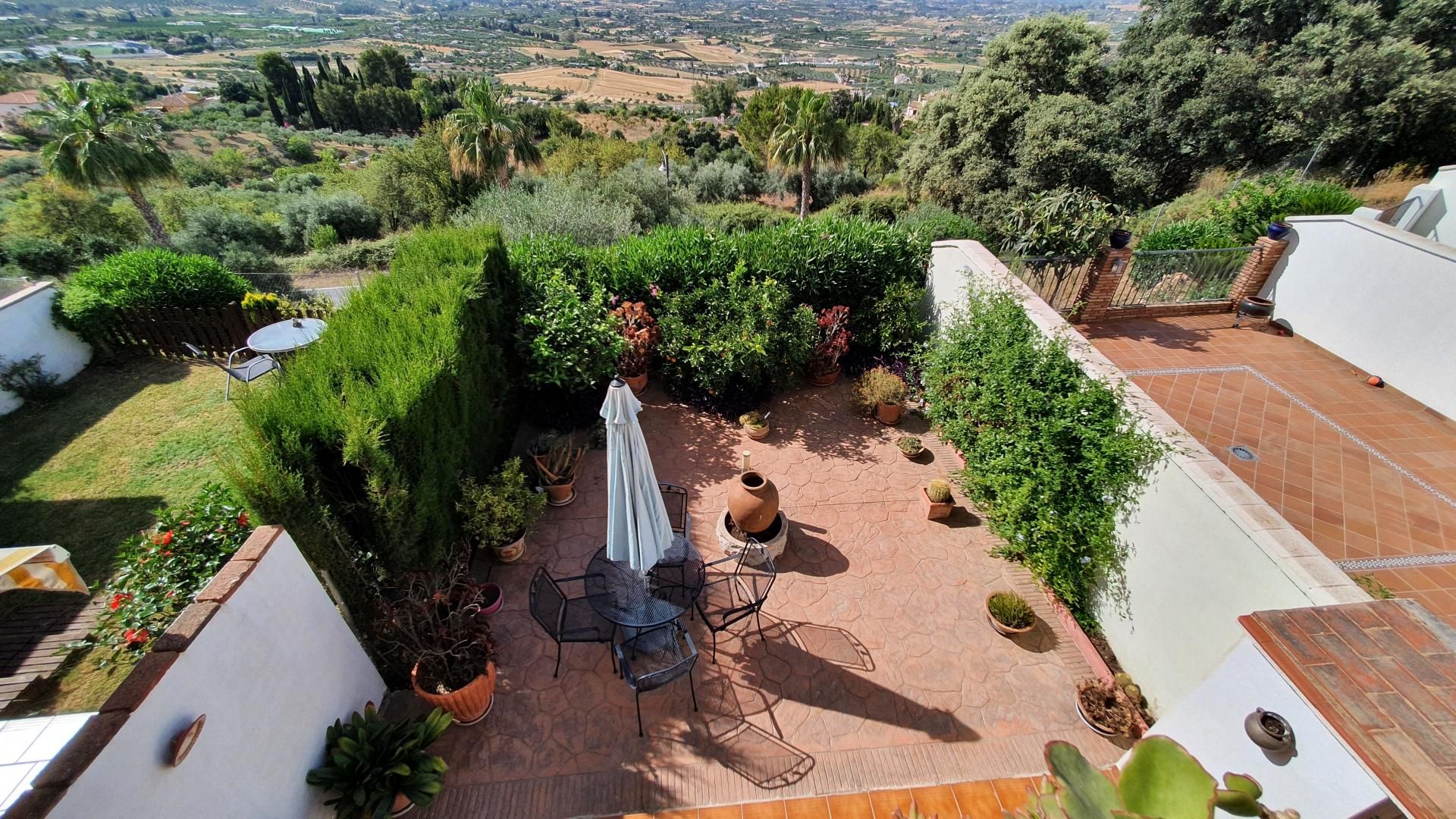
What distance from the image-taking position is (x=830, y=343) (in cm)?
946

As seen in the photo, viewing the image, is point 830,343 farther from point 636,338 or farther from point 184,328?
point 184,328

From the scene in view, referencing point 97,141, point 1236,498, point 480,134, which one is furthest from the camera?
point 480,134

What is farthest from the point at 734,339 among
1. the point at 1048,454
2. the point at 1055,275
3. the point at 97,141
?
the point at 97,141

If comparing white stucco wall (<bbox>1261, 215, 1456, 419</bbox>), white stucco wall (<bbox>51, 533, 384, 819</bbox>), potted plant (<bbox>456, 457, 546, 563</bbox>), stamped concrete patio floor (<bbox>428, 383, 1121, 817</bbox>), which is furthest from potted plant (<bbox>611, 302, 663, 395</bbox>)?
white stucco wall (<bbox>1261, 215, 1456, 419</bbox>)

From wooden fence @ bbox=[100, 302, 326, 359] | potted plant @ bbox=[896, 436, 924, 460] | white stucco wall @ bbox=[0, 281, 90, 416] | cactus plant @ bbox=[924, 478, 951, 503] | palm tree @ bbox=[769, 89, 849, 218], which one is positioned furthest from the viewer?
palm tree @ bbox=[769, 89, 849, 218]

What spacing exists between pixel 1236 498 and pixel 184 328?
51.5 ft

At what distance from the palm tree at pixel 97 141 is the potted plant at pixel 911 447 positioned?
21.3 m

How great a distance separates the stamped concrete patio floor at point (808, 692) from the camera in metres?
4.68

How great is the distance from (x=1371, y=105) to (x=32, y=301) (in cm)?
3650

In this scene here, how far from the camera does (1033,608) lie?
6.17m

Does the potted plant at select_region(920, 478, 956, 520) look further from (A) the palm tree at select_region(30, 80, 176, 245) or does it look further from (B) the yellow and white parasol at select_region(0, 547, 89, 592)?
(A) the palm tree at select_region(30, 80, 176, 245)

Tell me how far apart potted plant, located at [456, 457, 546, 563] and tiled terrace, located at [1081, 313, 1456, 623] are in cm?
855

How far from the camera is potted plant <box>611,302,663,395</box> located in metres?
9.03

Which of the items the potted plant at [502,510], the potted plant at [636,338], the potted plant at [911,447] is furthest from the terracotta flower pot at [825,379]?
the potted plant at [502,510]
